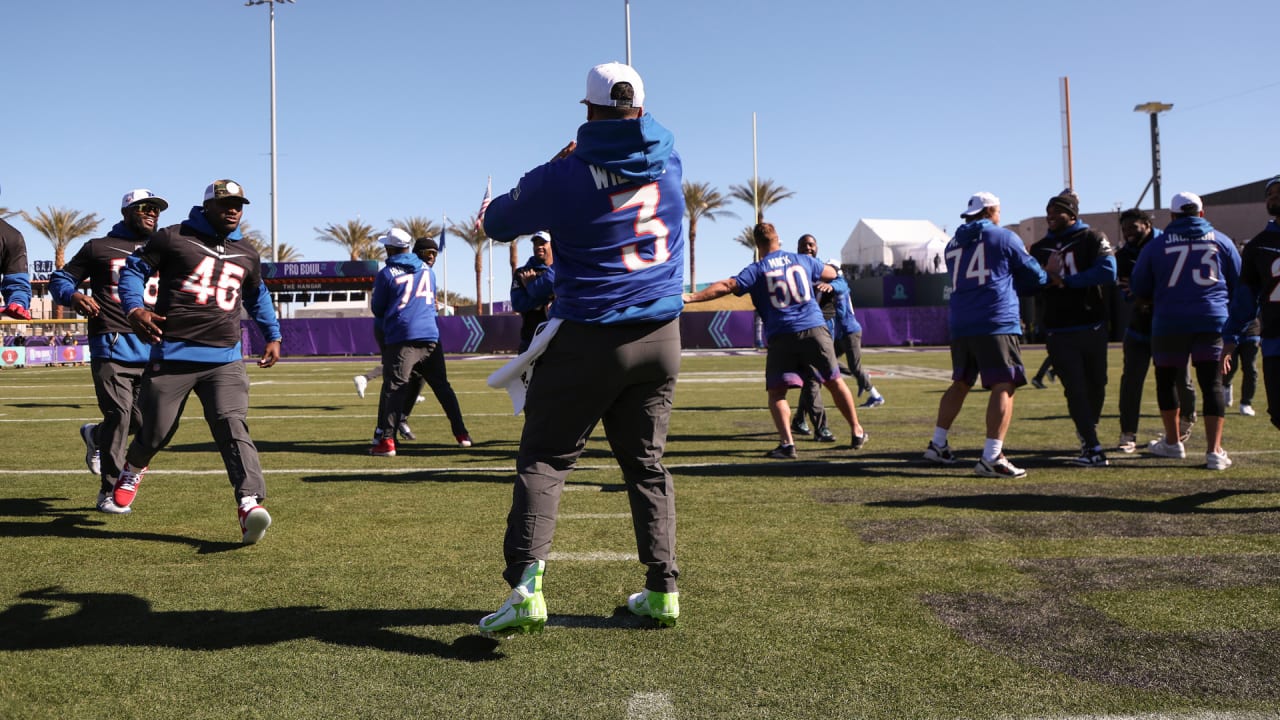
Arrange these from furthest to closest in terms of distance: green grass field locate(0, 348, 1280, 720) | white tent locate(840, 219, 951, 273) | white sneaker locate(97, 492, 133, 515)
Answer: white tent locate(840, 219, 951, 273) → white sneaker locate(97, 492, 133, 515) → green grass field locate(0, 348, 1280, 720)

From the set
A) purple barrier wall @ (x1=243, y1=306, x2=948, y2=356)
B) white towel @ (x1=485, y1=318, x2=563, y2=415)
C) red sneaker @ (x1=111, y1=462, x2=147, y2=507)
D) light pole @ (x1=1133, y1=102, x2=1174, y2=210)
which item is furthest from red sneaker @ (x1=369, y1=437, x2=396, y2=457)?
light pole @ (x1=1133, y1=102, x2=1174, y2=210)

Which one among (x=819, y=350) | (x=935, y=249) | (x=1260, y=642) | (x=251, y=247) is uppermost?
(x=935, y=249)

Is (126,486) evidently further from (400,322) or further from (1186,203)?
(1186,203)

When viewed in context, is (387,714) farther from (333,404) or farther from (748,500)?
(333,404)

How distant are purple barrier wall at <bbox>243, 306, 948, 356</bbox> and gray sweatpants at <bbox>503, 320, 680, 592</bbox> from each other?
37.4 meters

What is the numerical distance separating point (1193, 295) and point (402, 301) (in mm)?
6457

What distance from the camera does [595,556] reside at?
4.50 meters

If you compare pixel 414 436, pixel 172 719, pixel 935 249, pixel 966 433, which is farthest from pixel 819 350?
pixel 935 249

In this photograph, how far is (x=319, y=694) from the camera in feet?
9.18

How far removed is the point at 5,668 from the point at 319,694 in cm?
110

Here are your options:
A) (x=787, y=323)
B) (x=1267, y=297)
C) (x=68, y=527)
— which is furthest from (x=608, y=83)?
(x=787, y=323)

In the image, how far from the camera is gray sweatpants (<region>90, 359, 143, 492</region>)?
606cm

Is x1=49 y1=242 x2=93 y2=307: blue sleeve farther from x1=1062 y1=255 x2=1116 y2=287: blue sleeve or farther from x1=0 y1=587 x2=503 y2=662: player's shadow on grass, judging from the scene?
x1=1062 y1=255 x2=1116 y2=287: blue sleeve

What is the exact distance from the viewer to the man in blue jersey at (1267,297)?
539 centimetres
